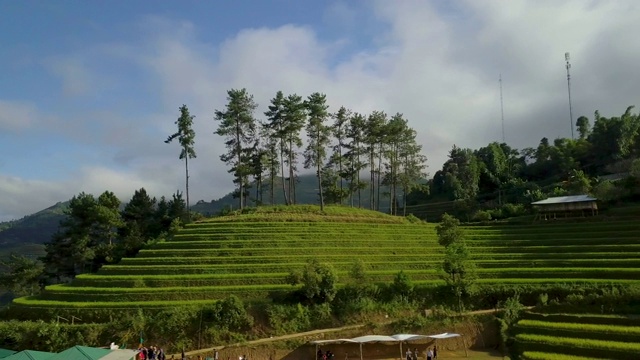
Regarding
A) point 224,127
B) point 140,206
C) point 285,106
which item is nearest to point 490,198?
point 285,106

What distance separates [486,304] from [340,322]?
1012 centimetres

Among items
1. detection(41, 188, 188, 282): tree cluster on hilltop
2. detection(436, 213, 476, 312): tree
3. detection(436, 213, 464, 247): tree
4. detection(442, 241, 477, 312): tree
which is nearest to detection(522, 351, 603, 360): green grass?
detection(436, 213, 476, 312): tree

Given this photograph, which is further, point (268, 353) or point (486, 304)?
point (486, 304)

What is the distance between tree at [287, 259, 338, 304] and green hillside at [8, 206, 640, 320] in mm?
2161

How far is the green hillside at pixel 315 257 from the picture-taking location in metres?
32.0

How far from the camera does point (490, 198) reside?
78.3 metres

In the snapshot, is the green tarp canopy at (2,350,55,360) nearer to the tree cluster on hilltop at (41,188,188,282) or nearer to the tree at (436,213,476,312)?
the tree at (436,213,476,312)

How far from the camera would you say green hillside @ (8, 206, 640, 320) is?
32.0 m

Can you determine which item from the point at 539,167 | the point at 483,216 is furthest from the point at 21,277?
the point at 539,167

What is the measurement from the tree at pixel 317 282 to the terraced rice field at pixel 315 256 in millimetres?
2103

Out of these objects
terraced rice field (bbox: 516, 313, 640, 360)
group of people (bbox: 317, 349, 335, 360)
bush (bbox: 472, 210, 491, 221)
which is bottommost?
group of people (bbox: 317, 349, 335, 360)

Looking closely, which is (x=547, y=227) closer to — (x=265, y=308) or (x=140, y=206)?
(x=265, y=308)

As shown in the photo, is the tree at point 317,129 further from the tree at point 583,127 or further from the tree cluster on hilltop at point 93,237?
the tree at point 583,127

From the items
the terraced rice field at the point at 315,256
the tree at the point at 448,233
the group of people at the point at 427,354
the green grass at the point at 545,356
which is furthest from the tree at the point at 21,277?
the green grass at the point at 545,356
